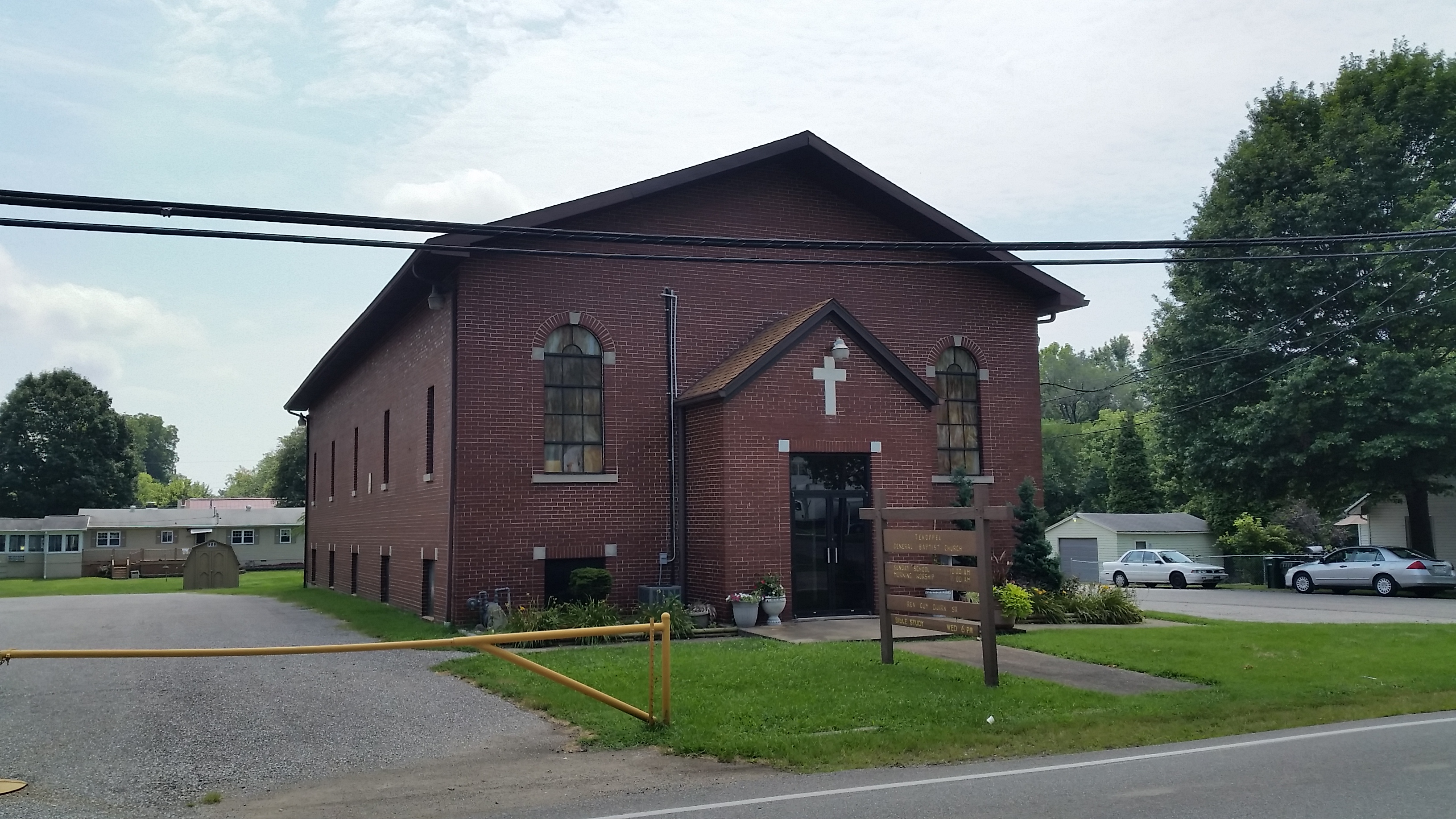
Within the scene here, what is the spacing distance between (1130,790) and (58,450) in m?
80.7

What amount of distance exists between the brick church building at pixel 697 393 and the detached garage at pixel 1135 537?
88.4 feet

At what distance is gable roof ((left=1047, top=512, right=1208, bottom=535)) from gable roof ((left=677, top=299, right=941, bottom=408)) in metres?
30.4

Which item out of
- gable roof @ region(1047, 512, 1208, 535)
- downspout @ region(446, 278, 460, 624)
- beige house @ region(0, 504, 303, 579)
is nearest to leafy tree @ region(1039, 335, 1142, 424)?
gable roof @ region(1047, 512, 1208, 535)

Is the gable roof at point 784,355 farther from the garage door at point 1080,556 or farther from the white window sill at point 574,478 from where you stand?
the garage door at point 1080,556

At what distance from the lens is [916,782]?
7766 millimetres

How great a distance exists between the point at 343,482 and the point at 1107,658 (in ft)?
72.2

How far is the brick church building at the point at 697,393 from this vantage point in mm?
17562

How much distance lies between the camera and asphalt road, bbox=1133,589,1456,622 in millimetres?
21656

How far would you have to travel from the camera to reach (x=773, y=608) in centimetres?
1723

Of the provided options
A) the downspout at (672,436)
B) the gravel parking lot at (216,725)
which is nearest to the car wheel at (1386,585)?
the downspout at (672,436)

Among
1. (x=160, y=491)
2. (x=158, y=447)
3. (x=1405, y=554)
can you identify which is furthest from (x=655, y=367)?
(x=158, y=447)

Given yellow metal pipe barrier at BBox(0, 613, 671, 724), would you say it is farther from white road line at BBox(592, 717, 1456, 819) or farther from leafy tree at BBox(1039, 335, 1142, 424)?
leafy tree at BBox(1039, 335, 1142, 424)

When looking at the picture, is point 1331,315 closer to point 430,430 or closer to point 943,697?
A: point 430,430

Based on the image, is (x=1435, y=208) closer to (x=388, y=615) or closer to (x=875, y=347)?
(x=875, y=347)
